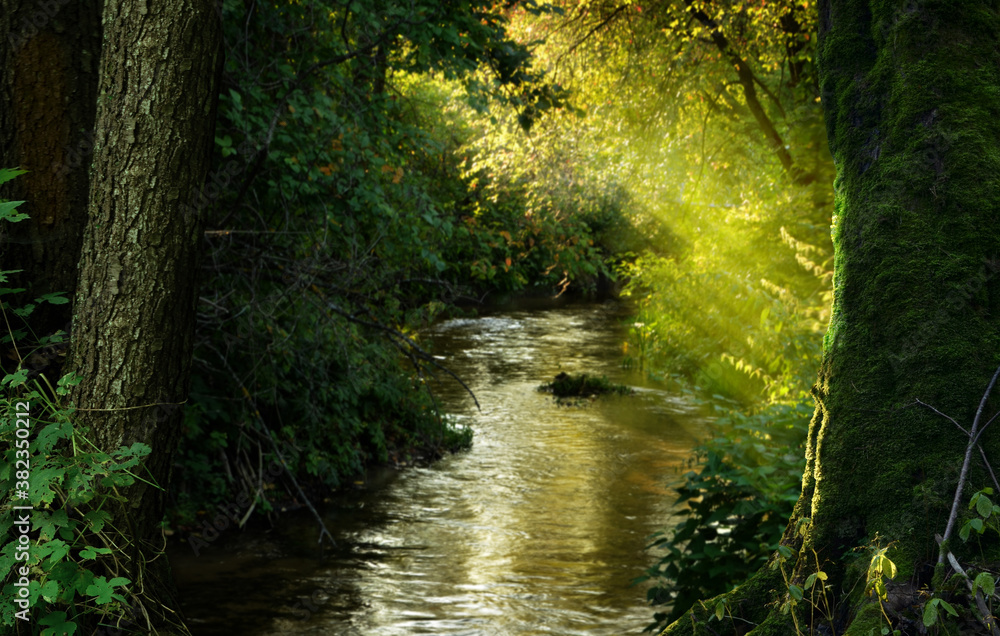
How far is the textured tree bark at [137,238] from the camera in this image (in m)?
3.03

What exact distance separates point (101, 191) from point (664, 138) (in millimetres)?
10329

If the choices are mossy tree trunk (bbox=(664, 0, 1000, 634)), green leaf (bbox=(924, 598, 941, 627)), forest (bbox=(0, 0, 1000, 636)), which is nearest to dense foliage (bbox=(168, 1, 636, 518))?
forest (bbox=(0, 0, 1000, 636))

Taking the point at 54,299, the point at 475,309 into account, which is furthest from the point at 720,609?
the point at 475,309

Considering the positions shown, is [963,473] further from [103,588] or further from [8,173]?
[8,173]

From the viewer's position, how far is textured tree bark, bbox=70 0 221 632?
3.03m

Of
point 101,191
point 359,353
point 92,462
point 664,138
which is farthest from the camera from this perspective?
point 664,138

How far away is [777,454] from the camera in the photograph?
4.81 m

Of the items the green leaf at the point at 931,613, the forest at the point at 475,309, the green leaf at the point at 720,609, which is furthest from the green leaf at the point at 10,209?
the green leaf at the point at 931,613

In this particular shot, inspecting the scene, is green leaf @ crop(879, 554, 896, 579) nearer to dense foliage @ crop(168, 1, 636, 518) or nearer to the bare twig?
the bare twig

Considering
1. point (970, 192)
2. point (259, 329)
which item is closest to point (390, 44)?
point (259, 329)

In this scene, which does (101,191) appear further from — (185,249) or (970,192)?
(970,192)

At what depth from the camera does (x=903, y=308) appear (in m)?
2.50

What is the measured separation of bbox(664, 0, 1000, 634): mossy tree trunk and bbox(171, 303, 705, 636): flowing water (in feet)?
12.7

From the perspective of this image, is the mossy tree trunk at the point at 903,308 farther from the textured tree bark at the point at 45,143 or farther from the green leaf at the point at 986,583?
the textured tree bark at the point at 45,143
